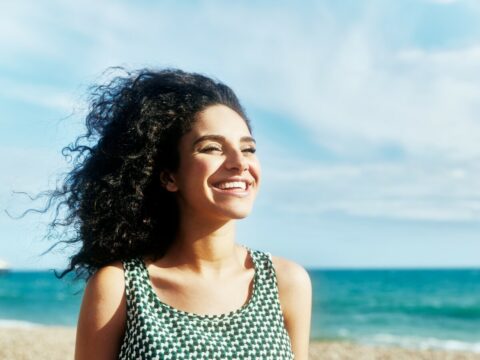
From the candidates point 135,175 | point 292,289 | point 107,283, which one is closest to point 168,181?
point 135,175

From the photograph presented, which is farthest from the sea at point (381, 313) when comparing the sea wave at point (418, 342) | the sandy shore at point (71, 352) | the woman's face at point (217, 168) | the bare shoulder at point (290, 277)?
the woman's face at point (217, 168)

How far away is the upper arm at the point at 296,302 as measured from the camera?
3.26 metres

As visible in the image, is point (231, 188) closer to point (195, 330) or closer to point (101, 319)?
point (195, 330)

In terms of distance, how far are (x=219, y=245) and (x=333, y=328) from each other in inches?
1082

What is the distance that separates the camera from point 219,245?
10.2 feet

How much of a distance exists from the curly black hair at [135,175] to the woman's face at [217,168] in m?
0.08

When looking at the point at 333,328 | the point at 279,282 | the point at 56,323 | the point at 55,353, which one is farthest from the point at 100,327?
the point at 56,323

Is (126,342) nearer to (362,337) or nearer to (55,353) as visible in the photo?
(55,353)

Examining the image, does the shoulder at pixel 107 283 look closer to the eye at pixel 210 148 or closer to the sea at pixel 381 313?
the eye at pixel 210 148

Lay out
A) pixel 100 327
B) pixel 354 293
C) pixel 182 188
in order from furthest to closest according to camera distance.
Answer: pixel 354 293
pixel 182 188
pixel 100 327

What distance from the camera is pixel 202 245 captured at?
10.1ft

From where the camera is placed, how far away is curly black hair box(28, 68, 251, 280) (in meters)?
3.10

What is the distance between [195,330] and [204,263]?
323 mm

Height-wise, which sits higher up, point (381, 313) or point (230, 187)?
point (381, 313)
